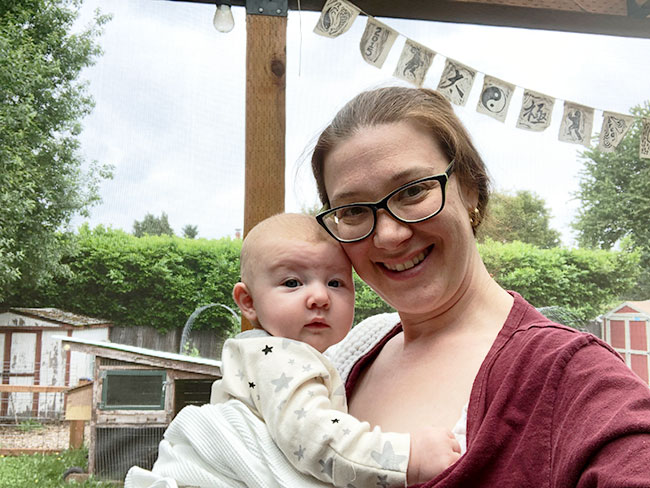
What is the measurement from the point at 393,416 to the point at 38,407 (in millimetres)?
2368

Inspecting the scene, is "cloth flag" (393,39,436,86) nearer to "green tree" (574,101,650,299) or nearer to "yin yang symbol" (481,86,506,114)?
"yin yang symbol" (481,86,506,114)

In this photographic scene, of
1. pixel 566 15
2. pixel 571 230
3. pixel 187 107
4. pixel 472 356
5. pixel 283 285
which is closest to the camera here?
pixel 472 356

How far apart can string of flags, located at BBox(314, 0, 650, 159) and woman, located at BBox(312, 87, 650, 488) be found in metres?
1.26

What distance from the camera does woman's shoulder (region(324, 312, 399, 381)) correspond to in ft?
3.42

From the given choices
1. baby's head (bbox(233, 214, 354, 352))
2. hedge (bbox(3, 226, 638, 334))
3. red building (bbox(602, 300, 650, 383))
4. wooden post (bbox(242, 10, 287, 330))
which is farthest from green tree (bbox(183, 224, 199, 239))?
red building (bbox(602, 300, 650, 383))

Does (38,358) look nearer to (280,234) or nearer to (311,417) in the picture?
(280,234)

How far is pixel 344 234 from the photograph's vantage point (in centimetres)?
83

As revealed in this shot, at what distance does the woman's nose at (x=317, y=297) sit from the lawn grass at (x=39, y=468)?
7.10 feet

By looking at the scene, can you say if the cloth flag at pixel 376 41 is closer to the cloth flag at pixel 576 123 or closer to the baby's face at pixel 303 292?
the cloth flag at pixel 576 123

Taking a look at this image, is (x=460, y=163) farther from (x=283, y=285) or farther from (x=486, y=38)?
(x=486, y=38)

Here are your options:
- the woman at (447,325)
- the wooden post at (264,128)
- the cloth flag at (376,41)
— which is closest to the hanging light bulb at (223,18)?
the wooden post at (264,128)

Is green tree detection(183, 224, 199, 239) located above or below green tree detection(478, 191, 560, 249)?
below

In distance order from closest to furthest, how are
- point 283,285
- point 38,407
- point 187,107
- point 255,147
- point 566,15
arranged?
point 283,285
point 255,147
point 566,15
point 38,407
point 187,107

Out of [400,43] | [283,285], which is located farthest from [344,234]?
[400,43]
